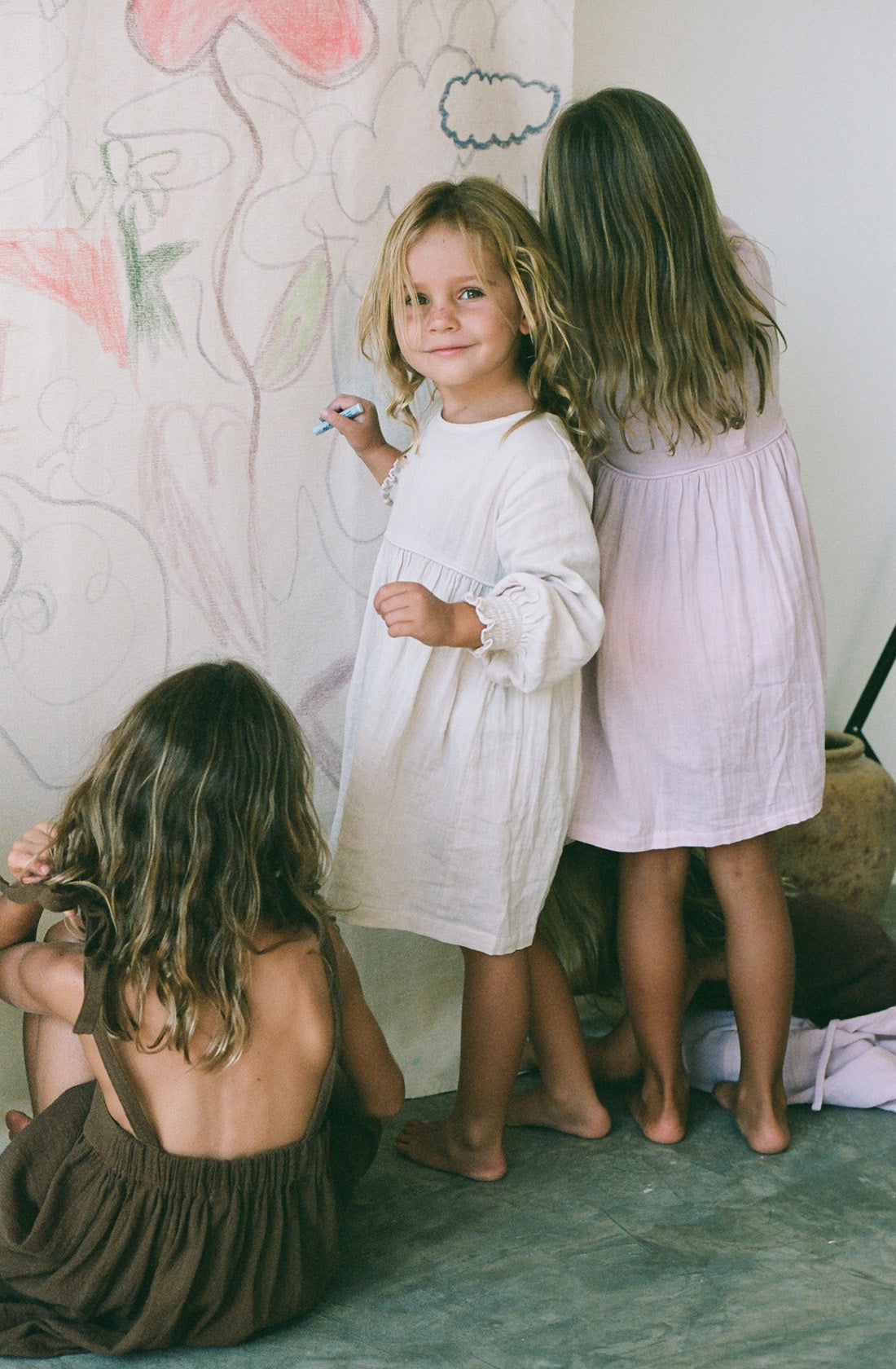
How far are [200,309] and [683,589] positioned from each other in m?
0.70

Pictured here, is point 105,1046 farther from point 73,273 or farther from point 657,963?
point 73,273

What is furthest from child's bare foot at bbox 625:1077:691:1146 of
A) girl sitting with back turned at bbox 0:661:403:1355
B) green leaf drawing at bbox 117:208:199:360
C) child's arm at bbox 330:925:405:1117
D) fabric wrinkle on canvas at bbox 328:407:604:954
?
green leaf drawing at bbox 117:208:199:360

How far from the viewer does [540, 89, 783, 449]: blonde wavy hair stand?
5.12ft

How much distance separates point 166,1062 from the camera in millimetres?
1334

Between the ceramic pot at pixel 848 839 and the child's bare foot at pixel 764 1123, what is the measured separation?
564mm

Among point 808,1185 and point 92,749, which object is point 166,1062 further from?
point 808,1185

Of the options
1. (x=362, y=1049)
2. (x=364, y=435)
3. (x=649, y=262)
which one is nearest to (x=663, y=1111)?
(x=362, y=1049)

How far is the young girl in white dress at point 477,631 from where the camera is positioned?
150 centimetres

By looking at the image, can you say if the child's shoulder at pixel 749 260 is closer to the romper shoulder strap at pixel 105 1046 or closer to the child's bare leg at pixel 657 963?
the child's bare leg at pixel 657 963

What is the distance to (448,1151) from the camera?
174cm

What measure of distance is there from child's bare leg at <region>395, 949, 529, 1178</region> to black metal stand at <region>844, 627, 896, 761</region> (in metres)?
1.19

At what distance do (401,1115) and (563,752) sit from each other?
62cm

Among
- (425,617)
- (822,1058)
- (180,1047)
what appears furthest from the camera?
(822,1058)

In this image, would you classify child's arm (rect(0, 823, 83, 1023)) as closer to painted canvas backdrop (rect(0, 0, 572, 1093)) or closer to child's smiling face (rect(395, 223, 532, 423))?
painted canvas backdrop (rect(0, 0, 572, 1093))
